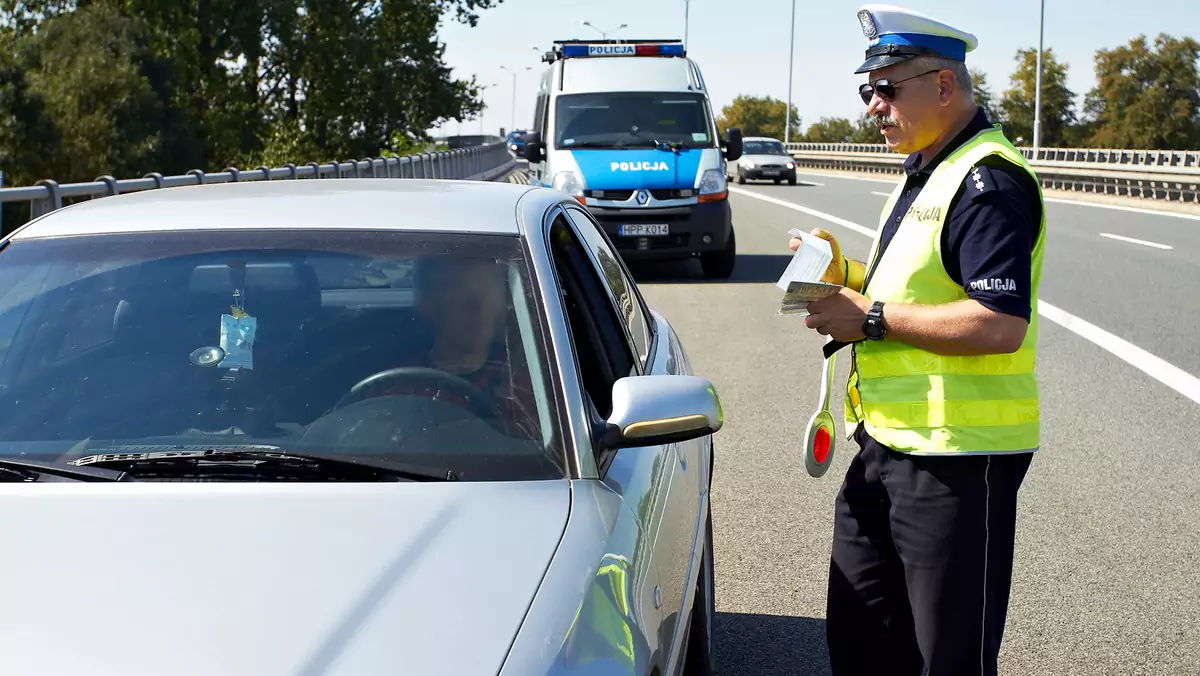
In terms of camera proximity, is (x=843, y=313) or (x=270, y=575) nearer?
(x=270, y=575)

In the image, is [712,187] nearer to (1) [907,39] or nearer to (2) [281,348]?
(1) [907,39]

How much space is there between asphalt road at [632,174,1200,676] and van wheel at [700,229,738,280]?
6.38ft

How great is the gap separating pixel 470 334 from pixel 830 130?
575ft

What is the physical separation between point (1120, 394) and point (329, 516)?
754 cm

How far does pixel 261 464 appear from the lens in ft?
9.37

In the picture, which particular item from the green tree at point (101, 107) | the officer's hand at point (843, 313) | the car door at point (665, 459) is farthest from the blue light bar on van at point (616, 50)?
the green tree at point (101, 107)

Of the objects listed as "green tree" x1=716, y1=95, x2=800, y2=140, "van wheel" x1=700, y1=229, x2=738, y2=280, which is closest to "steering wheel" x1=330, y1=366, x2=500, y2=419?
"van wheel" x1=700, y1=229, x2=738, y2=280

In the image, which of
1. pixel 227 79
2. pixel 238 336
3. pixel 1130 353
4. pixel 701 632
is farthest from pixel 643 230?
pixel 227 79

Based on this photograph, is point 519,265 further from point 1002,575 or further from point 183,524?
point 1002,575

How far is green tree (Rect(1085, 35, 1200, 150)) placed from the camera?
4387 inches

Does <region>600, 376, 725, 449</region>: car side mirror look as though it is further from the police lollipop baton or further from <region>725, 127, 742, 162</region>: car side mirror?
<region>725, 127, 742, 162</region>: car side mirror

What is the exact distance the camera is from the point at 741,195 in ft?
122

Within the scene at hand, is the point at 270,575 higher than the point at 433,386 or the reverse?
the reverse

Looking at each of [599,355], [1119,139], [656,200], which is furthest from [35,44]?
[1119,139]
